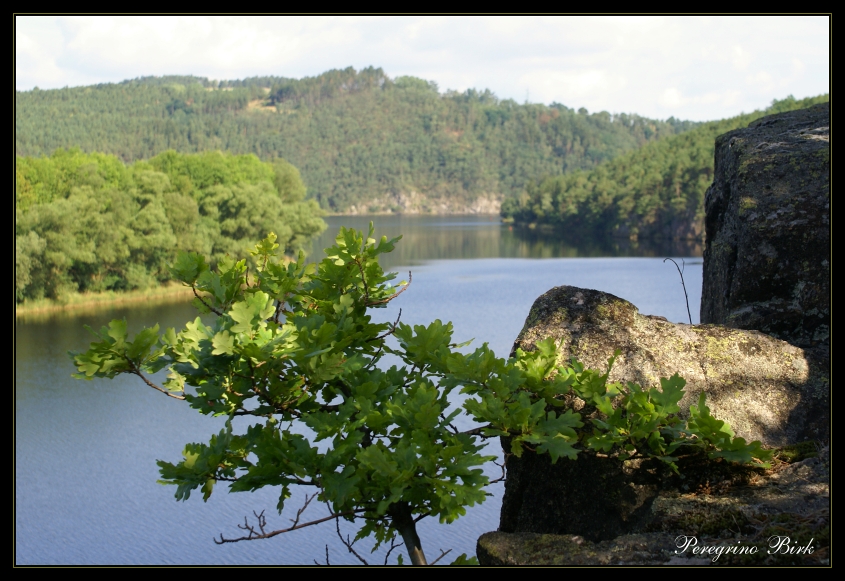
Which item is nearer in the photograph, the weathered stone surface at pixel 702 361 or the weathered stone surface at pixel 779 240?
the weathered stone surface at pixel 702 361

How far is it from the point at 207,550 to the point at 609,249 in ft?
173

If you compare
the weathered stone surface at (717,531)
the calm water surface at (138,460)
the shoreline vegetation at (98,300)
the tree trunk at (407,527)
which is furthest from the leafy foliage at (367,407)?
the shoreline vegetation at (98,300)

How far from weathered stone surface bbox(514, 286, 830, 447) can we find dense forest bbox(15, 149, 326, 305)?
3140 centimetres

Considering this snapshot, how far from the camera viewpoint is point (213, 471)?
2.61 m

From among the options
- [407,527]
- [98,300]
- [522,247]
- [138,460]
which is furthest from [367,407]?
[522,247]

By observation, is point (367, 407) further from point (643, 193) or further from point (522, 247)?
point (643, 193)

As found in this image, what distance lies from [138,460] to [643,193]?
67.7 metres

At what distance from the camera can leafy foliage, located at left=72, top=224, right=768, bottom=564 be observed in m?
2.48

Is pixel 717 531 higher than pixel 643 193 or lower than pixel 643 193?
lower

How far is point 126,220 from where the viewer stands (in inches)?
1512

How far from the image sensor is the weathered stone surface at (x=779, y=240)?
159 inches

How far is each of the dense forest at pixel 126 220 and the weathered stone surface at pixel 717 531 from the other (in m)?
32.1

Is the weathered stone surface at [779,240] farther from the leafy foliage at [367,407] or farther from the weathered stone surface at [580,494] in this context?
the leafy foliage at [367,407]

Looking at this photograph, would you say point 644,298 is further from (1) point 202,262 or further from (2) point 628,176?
(2) point 628,176
